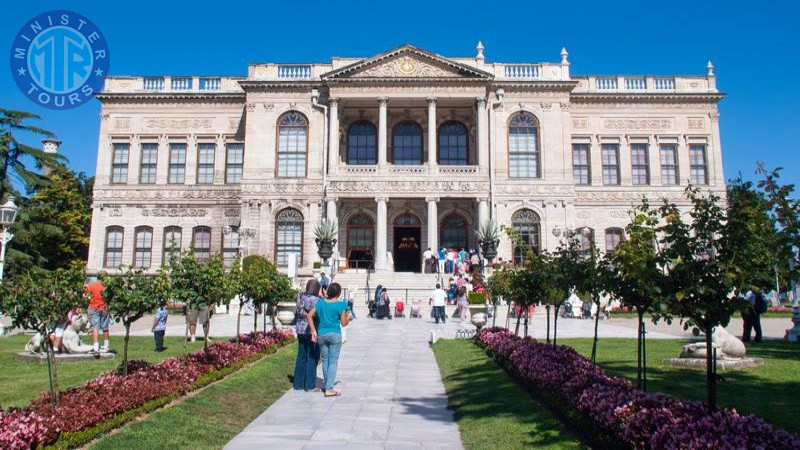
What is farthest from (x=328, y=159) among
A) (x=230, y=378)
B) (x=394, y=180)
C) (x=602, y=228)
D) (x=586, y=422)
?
(x=586, y=422)

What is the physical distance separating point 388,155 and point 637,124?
16577mm

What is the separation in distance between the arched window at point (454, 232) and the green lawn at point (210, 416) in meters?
Answer: 27.4

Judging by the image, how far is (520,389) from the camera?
10.1 meters

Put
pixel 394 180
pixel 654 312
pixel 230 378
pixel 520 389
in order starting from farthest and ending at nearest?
pixel 394 180 < pixel 230 378 < pixel 520 389 < pixel 654 312

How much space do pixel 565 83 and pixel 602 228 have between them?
31.4ft

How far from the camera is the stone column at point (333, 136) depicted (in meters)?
36.2

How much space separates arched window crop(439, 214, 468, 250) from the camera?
3866cm

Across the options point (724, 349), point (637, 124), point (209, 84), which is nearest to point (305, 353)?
point (724, 349)

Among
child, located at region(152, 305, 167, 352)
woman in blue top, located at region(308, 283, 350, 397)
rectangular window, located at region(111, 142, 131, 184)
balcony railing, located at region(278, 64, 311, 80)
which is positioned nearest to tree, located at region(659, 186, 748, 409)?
woman in blue top, located at region(308, 283, 350, 397)

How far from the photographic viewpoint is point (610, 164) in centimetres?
3916

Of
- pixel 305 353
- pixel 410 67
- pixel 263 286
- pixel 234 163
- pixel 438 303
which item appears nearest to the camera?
pixel 305 353

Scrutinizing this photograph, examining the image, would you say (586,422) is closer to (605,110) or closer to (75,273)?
(75,273)

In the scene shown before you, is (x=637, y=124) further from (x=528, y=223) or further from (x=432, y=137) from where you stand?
(x=432, y=137)

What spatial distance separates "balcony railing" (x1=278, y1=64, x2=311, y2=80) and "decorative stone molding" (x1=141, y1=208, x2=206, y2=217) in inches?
411
